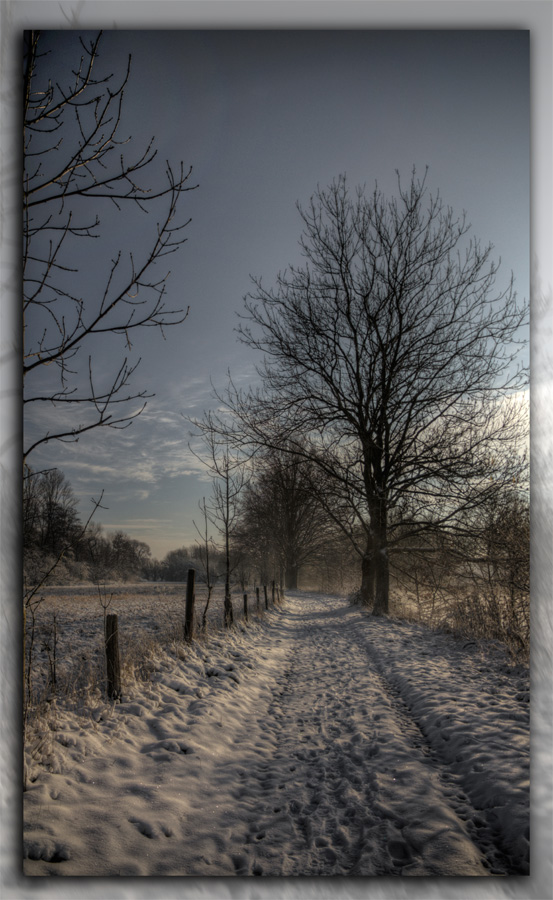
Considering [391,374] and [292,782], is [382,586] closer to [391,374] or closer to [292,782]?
[391,374]

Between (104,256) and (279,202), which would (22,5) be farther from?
(279,202)

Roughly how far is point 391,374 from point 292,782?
8076mm

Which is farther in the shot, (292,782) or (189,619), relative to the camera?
(189,619)

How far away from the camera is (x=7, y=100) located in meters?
2.65

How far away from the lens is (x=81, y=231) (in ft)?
8.57

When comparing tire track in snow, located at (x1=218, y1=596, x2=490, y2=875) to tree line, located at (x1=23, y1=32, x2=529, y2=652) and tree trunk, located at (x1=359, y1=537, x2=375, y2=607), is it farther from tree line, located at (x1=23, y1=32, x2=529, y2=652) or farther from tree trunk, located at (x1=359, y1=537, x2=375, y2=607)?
tree trunk, located at (x1=359, y1=537, x2=375, y2=607)

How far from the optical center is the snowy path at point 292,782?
221cm

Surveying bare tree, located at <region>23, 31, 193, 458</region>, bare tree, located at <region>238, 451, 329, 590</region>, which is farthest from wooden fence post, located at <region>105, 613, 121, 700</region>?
bare tree, located at <region>238, 451, 329, 590</region>

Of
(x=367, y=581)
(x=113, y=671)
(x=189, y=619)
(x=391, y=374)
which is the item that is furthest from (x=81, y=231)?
(x=367, y=581)

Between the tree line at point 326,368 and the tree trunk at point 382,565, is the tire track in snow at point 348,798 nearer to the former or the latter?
the tree line at point 326,368

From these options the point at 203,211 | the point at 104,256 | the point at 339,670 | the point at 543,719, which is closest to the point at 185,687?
the point at 339,670

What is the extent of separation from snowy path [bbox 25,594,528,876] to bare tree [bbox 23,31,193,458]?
2.13 m

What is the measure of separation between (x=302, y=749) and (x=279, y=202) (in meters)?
4.38

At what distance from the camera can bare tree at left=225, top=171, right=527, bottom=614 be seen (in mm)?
4441
